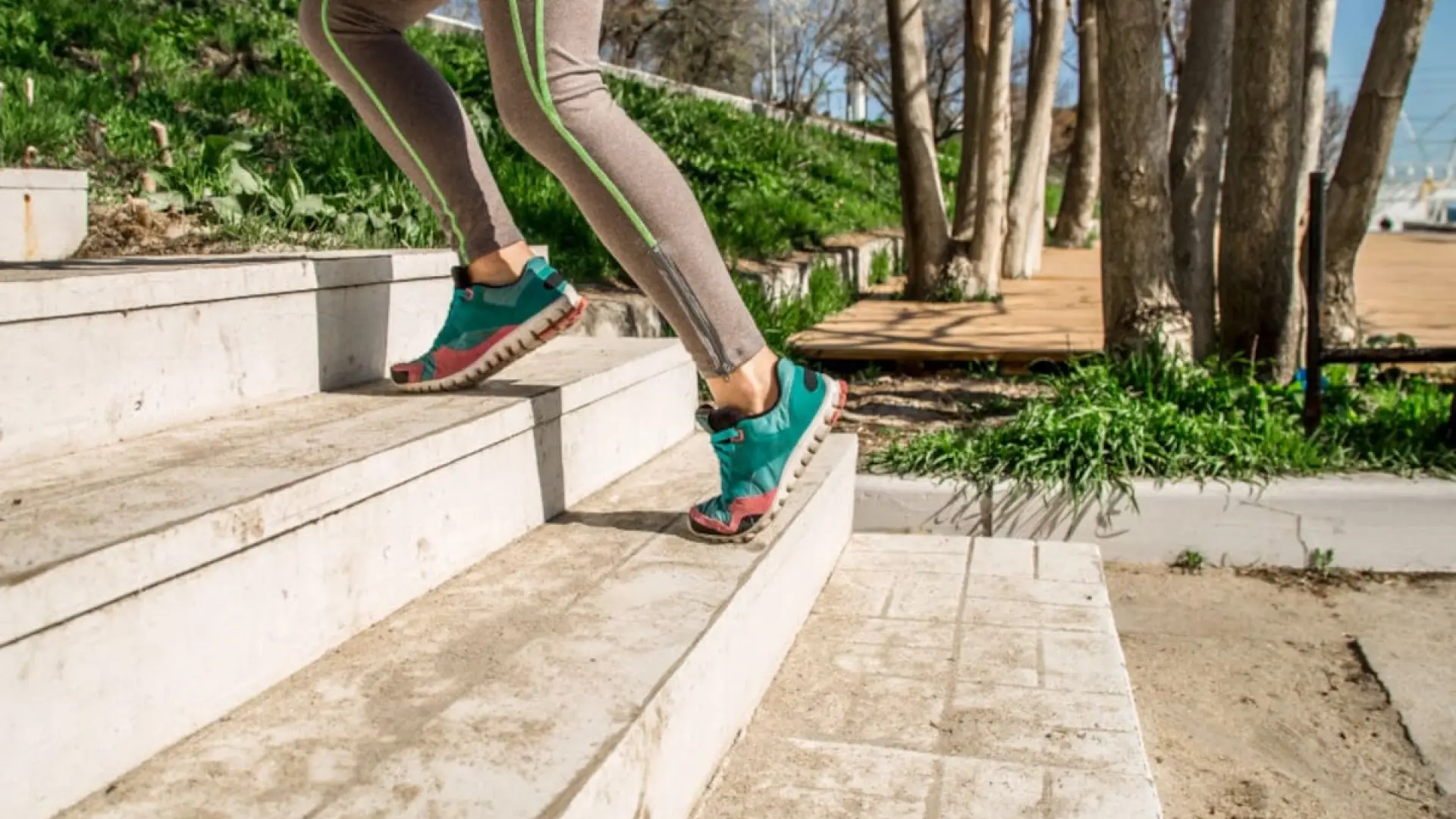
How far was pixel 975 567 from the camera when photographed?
312cm

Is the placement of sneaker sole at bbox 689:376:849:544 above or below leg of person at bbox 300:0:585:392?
below

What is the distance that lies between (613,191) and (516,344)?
19.6 inches

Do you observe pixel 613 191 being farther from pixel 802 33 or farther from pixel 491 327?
pixel 802 33

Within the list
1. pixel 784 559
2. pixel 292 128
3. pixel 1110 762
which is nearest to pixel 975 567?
pixel 784 559

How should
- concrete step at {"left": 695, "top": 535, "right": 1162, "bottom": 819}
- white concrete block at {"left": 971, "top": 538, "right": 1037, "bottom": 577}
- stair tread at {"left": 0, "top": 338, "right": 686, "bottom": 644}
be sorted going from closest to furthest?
stair tread at {"left": 0, "top": 338, "right": 686, "bottom": 644} → concrete step at {"left": 695, "top": 535, "right": 1162, "bottom": 819} → white concrete block at {"left": 971, "top": 538, "right": 1037, "bottom": 577}

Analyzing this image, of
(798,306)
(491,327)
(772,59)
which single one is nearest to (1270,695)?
(491,327)

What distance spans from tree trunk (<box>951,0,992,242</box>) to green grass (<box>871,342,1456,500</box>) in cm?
503

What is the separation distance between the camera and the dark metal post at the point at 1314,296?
3930mm

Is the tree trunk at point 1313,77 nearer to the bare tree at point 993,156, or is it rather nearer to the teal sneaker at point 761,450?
the bare tree at point 993,156

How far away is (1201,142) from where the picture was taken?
5.09 meters

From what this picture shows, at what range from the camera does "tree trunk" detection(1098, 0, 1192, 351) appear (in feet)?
15.0

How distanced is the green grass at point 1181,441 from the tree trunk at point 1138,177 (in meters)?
0.38

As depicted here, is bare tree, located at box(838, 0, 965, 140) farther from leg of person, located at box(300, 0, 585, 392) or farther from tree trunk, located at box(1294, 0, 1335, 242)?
leg of person, located at box(300, 0, 585, 392)

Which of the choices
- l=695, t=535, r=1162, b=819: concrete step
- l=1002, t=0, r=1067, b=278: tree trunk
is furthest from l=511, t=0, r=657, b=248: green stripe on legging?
l=1002, t=0, r=1067, b=278: tree trunk
